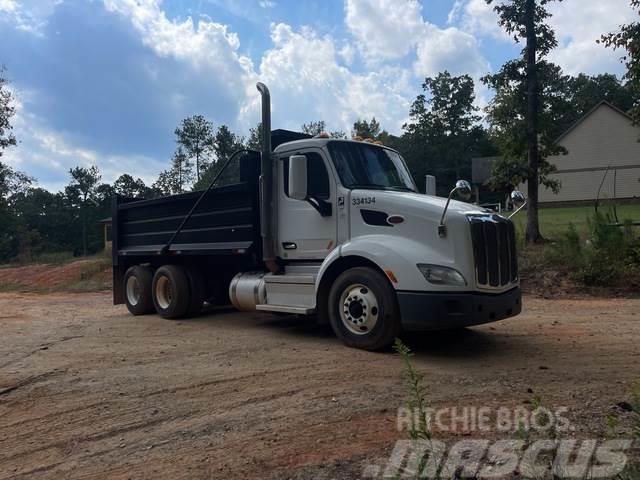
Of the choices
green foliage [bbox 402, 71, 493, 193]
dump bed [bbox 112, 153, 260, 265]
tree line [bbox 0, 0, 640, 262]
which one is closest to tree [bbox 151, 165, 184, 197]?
tree line [bbox 0, 0, 640, 262]

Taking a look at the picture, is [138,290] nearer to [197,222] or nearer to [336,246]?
[197,222]

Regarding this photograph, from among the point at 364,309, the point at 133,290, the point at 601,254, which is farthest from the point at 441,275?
the point at 601,254

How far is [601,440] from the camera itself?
346 cm

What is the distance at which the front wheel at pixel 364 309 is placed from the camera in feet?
20.3

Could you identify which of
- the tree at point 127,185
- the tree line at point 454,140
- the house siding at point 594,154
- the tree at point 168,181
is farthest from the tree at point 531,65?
the tree at point 127,185

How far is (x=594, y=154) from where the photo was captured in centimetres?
3716

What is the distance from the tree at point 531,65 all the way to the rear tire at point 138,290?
35.2 ft

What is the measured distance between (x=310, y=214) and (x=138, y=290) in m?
4.85

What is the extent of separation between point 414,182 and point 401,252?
222 centimetres

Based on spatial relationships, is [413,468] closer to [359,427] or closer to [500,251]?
[359,427]

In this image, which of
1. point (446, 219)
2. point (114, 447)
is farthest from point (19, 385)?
point (446, 219)

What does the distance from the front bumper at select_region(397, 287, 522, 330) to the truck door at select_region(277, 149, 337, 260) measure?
160 cm

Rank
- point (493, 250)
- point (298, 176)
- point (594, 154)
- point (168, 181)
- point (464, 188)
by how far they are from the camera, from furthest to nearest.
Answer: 1. point (168, 181)
2. point (594, 154)
3. point (298, 176)
4. point (493, 250)
5. point (464, 188)

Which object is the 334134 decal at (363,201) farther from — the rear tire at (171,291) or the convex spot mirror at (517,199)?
the rear tire at (171,291)
